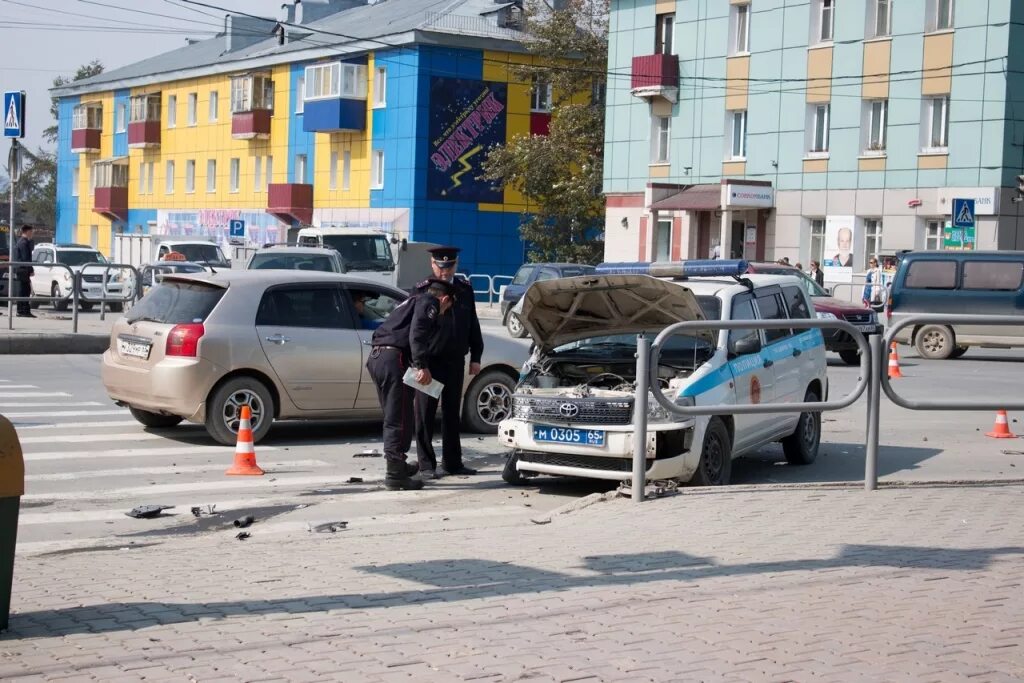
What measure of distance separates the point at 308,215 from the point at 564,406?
52.4m

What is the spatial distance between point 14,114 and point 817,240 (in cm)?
2577

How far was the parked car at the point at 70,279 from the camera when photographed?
25.6 meters

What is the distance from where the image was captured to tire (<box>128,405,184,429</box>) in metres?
13.6

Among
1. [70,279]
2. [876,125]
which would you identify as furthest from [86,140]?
[70,279]

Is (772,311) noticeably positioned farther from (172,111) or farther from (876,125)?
(172,111)

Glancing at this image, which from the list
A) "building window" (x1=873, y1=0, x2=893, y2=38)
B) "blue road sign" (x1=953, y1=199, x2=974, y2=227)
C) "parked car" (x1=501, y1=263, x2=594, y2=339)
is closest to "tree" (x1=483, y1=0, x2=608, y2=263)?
"building window" (x1=873, y1=0, x2=893, y2=38)

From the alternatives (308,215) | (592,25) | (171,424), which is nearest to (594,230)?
(592,25)

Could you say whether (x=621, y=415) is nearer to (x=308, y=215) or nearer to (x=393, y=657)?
(x=393, y=657)

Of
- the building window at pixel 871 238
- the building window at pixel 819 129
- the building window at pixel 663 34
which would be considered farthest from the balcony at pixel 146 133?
the building window at pixel 871 238

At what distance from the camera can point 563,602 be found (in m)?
6.59

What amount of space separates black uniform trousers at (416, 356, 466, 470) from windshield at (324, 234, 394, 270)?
2146 cm

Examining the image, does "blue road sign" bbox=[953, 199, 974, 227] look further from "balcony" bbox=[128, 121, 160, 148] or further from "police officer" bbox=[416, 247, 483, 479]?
"balcony" bbox=[128, 121, 160, 148]

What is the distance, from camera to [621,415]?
399 inches

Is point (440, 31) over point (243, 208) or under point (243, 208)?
over
